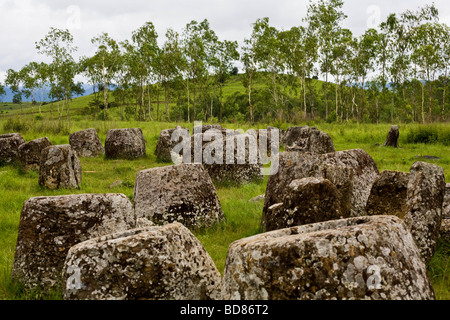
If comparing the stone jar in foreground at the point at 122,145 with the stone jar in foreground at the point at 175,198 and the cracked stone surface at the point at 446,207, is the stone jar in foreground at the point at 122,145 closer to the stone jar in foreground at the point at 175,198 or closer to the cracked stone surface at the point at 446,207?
the stone jar in foreground at the point at 175,198

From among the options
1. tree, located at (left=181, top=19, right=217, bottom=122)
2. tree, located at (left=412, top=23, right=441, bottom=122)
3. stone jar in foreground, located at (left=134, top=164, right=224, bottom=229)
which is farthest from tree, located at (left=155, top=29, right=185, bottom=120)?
stone jar in foreground, located at (left=134, top=164, right=224, bottom=229)

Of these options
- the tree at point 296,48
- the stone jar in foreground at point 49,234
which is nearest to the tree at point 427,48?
the tree at point 296,48

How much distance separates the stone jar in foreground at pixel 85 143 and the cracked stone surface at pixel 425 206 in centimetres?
1640

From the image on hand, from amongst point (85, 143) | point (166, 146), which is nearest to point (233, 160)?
point (166, 146)

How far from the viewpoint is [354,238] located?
3354mm

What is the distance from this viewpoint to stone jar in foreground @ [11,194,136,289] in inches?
207

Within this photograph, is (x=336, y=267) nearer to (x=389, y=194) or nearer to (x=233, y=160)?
(x=389, y=194)

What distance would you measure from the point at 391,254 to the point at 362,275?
33 centimetres

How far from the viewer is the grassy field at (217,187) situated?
5957 mm

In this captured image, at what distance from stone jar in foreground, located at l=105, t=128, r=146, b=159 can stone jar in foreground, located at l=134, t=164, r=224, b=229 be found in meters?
10.9

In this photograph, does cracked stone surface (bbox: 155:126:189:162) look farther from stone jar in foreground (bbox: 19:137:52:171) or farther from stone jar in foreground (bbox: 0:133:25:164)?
stone jar in foreground (bbox: 0:133:25:164)
